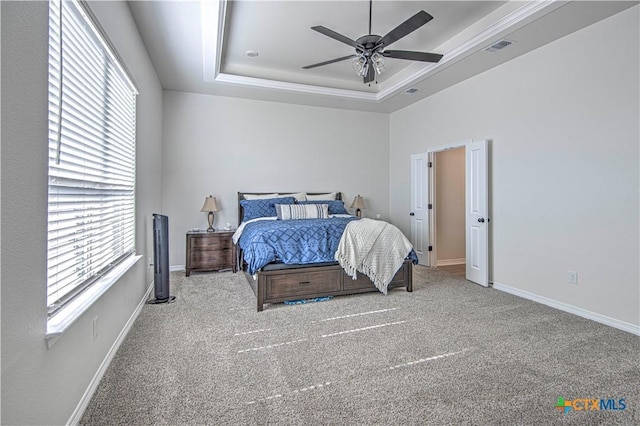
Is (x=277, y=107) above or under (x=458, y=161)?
above

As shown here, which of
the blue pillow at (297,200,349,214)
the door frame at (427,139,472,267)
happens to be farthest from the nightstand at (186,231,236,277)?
the door frame at (427,139,472,267)

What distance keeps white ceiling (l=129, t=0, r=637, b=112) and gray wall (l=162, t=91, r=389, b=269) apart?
1.39ft

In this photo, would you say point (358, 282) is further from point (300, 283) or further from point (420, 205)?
point (420, 205)

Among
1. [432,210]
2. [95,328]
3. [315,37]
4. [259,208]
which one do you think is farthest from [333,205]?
[95,328]

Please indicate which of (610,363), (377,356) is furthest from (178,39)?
(610,363)

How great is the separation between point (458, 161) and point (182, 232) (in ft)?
16.1

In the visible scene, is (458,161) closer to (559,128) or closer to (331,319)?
(559,128)

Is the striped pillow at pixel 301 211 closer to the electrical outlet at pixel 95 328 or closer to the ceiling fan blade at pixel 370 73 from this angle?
the ceiling fan blade at pixel 370 73

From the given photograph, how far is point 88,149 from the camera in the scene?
2.01 metres

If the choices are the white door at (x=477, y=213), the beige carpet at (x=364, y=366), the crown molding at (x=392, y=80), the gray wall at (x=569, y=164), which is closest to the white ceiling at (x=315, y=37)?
the crown molding at (x=392, y=80)

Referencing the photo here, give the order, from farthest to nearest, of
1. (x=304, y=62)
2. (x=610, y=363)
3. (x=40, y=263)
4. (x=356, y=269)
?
(x=304, y=62)
(x=356, y=269)
(x=610, y=363)
(x=40, y=263)

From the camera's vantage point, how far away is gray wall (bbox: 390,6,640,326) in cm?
293

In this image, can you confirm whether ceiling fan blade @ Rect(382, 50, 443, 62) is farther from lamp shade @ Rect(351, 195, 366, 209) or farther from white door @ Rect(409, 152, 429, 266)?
lamp shade @ Rect(351, 195, 366, 209)

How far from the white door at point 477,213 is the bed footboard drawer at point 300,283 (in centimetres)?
199
